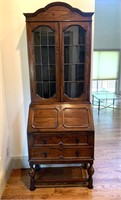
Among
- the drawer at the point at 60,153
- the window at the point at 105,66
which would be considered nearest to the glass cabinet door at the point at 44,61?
the drawer at the point at 60,153

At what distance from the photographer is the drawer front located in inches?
80.7

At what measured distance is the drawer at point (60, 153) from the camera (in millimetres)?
2086

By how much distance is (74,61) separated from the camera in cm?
210

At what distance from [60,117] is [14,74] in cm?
83

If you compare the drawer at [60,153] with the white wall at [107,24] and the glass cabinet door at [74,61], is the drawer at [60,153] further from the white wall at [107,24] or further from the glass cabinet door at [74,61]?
the white wall at [107,24]

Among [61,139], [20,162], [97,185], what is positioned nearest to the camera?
[61,139]

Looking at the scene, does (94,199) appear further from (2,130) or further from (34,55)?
(34,55)

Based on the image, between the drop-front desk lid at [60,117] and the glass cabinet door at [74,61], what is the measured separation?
0.54 feet

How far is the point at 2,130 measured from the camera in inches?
89.5

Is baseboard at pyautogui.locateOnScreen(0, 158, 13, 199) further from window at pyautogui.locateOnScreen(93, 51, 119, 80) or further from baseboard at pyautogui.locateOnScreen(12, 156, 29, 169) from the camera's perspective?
window at pyautogui.locateOnScreen(93, 51, 119, 80)

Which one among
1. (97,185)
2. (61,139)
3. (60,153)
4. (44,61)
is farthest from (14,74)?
(97,185)

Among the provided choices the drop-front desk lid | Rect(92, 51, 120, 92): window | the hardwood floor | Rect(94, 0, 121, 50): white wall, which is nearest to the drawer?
the drop-front desk lid

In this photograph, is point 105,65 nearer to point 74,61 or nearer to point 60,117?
point 74,61

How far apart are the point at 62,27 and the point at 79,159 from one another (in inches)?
56.7
